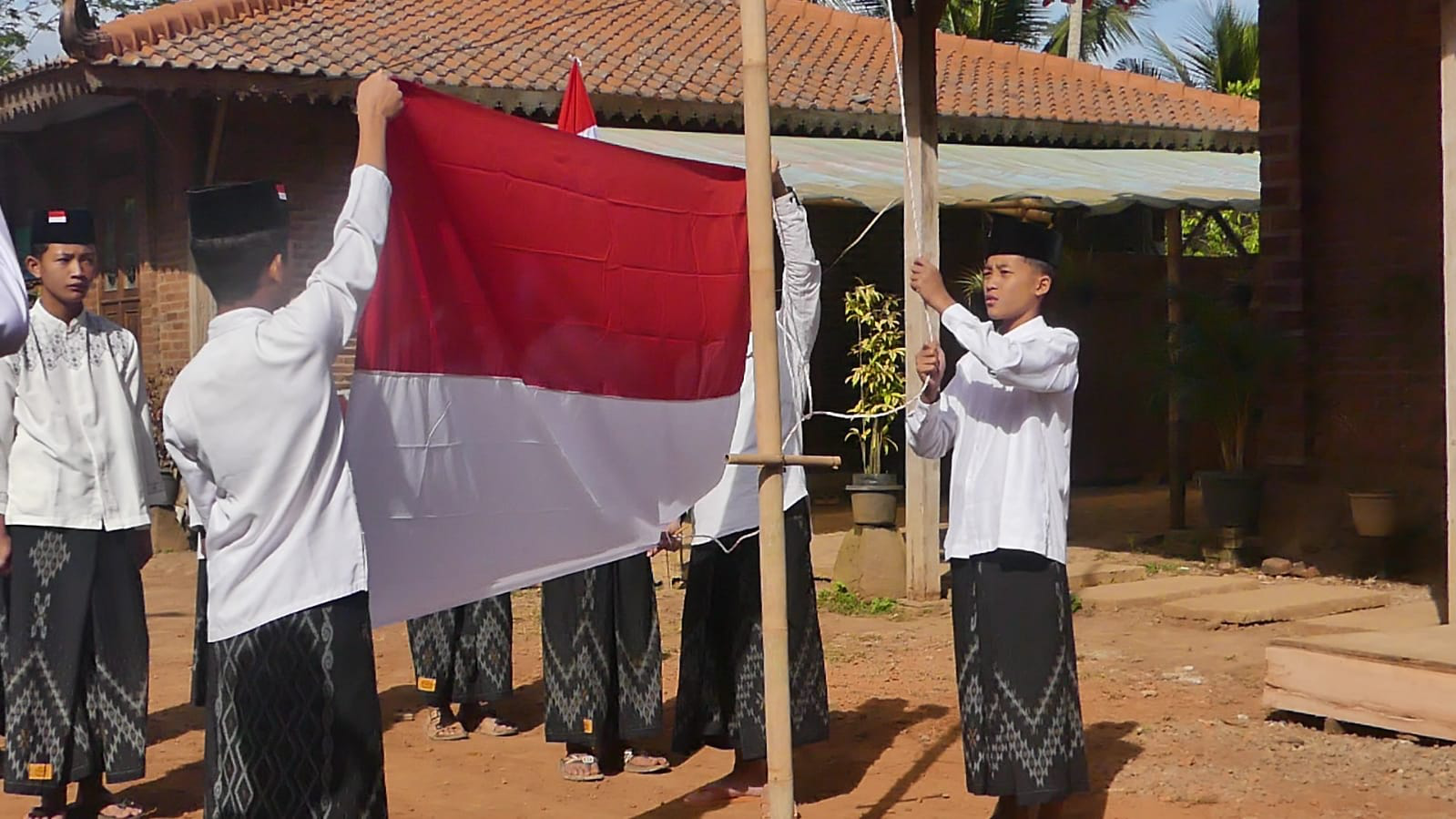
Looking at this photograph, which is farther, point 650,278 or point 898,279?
point 898,279

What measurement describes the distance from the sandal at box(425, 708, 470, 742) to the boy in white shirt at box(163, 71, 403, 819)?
2.80m

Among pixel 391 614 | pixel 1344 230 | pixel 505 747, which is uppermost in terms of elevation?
pixel 1344 230

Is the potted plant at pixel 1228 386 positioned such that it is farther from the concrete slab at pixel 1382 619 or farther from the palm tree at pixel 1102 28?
the palm tree at pixel 1102 28

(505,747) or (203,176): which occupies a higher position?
(203,176)

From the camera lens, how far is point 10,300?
204 centimetres

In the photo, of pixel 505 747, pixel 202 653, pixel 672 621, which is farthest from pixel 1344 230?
pixel 202 653

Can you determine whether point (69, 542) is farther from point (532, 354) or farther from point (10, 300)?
point (10, 300)

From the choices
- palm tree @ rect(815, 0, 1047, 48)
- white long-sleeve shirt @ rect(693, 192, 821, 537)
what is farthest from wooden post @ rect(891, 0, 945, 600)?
palm tree @ rect(815, 0, 1047, 48)

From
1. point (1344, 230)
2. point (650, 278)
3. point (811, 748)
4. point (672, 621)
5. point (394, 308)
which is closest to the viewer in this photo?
point (394, 308)

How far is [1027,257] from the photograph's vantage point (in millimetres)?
4562

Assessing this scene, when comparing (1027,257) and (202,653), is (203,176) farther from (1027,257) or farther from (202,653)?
(1027,257)

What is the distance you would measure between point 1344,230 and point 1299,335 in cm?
63

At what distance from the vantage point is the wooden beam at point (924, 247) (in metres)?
8.52

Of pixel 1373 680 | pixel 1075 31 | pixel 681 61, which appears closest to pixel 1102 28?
pixel 1075 31
